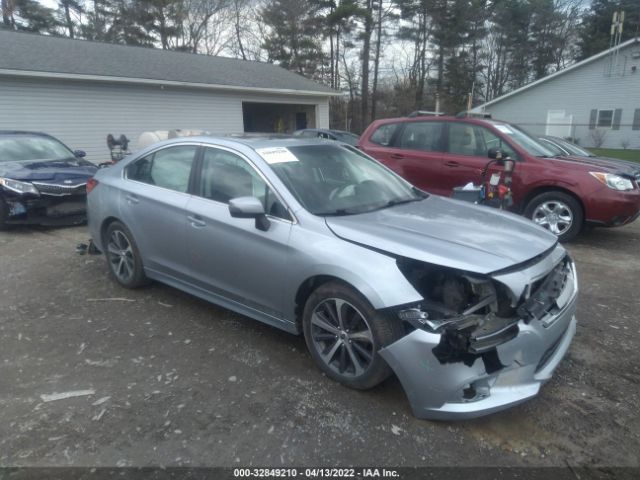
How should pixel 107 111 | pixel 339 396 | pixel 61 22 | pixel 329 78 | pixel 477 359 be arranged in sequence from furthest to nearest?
1. pixel 329 78
2. pixel 61 22
3. pixel 107 111
4. pixel 339 396
5. pixel 477 359

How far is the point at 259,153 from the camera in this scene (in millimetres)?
3514

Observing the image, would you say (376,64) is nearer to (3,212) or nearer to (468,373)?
(3,212)

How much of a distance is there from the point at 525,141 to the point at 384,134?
2.25m

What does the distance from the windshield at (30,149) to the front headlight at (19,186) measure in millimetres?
992

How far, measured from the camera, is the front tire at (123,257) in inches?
173

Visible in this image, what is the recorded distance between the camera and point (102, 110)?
14.3m

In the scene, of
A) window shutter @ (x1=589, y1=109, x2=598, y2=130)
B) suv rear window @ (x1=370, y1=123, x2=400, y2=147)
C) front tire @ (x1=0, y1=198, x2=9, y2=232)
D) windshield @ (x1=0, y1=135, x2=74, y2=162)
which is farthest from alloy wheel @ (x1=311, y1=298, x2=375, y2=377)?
window shutter @ (x1=589, y1=109, x2=598, y2=130)

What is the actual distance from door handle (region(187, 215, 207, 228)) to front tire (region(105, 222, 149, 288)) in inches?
38.0

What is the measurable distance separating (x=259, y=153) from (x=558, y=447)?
2.73m

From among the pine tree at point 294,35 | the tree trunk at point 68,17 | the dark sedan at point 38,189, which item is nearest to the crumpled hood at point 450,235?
the dark sedan at point 38,189

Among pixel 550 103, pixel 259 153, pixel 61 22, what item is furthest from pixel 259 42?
pixel 259 153

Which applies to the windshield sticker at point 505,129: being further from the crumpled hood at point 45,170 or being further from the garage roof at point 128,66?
the garage roof at point 128,66

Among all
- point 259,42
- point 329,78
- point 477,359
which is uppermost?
point 259,42

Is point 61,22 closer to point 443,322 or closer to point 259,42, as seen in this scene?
point 259,42
